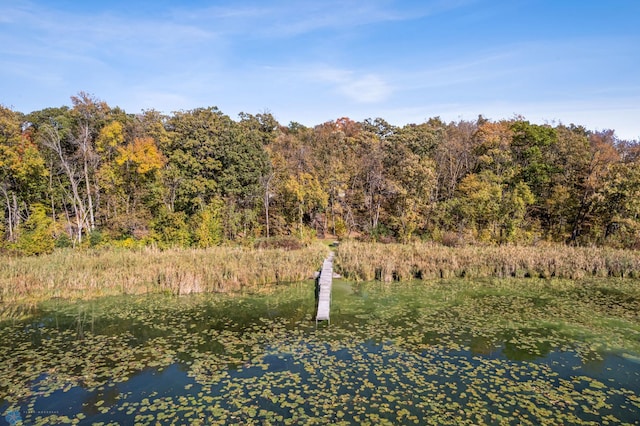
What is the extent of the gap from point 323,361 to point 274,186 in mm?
25590

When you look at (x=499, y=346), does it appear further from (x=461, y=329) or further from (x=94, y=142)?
(x=94, y=142)

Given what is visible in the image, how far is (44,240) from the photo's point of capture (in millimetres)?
22250

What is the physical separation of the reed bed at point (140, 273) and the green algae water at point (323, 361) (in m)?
1.19

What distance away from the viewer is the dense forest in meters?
28.0

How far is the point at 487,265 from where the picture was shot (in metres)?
21.2

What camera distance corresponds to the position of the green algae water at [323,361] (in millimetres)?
7852

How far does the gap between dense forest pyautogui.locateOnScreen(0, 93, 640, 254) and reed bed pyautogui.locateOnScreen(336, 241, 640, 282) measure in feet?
22.1

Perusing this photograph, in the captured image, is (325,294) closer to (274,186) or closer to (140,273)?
(140,273)

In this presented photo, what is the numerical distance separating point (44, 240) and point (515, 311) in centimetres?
2409

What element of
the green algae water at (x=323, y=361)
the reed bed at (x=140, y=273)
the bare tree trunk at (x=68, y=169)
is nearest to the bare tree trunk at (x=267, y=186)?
the reed bed at (x=140, y=273)

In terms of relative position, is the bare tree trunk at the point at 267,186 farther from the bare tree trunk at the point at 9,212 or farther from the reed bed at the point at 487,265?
the bare tree trunk at the point at 9,212

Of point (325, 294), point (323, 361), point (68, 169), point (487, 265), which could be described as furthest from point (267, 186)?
point (323, 361)

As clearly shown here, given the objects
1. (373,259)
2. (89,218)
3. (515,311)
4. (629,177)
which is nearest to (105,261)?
(373,259)

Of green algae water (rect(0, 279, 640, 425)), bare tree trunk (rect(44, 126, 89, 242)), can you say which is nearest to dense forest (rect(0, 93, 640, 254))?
bare tree trunk (rect(44, 126, 89, 242))
